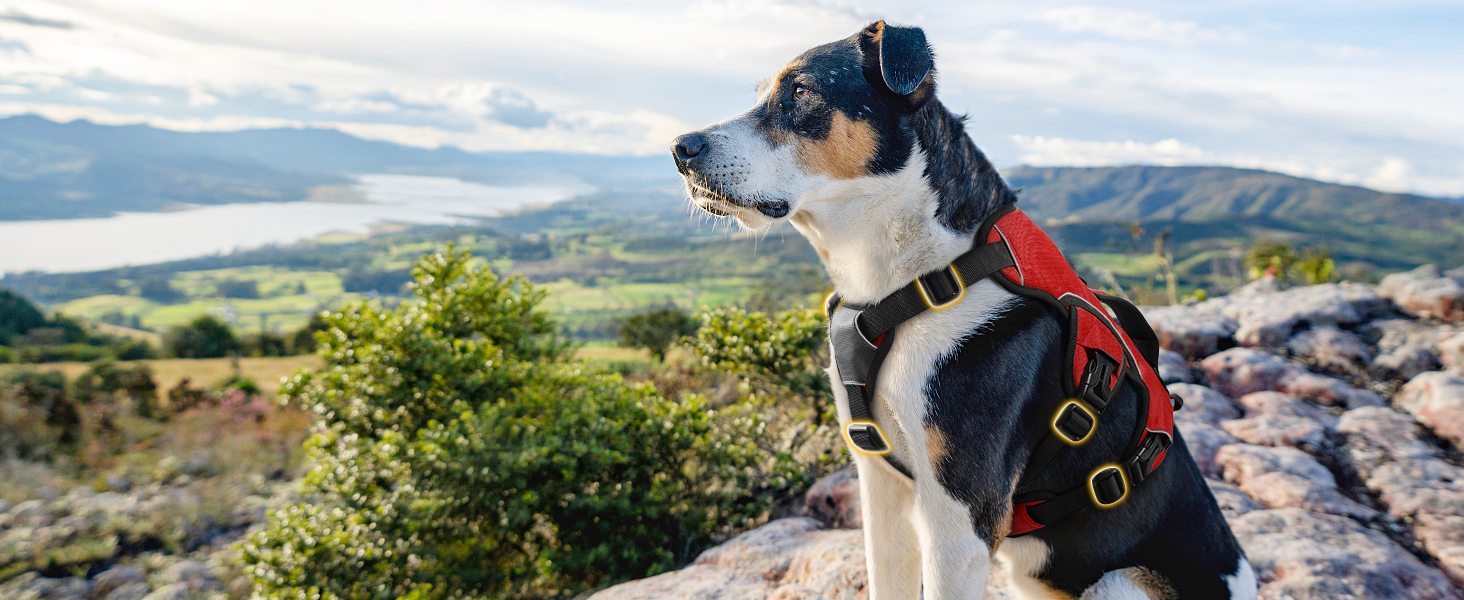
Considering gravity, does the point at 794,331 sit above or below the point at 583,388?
above

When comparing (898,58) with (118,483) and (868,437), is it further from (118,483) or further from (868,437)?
(118,483)

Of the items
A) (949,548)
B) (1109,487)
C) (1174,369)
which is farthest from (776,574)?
(1174,369)

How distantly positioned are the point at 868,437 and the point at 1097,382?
0.77 meters

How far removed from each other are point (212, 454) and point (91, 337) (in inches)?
2250

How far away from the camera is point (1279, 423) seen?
6062 mm

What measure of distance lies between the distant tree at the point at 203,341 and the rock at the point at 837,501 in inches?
2149

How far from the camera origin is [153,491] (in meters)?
14.2

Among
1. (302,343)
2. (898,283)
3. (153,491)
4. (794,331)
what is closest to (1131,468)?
(898,283)

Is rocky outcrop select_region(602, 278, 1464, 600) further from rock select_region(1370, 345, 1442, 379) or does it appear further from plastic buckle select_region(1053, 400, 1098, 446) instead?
plastic buckle select_region(1053, 400, 1098, 446)

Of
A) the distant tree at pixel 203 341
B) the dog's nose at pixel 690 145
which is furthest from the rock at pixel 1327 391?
the distant tree at pixel 203 341

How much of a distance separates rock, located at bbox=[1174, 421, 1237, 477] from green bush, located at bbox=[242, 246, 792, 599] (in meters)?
3.78

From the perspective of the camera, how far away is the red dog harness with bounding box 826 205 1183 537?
211 cm

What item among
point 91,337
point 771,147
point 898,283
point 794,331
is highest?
point 771,147

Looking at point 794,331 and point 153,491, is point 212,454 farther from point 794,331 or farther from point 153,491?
point 794,331
